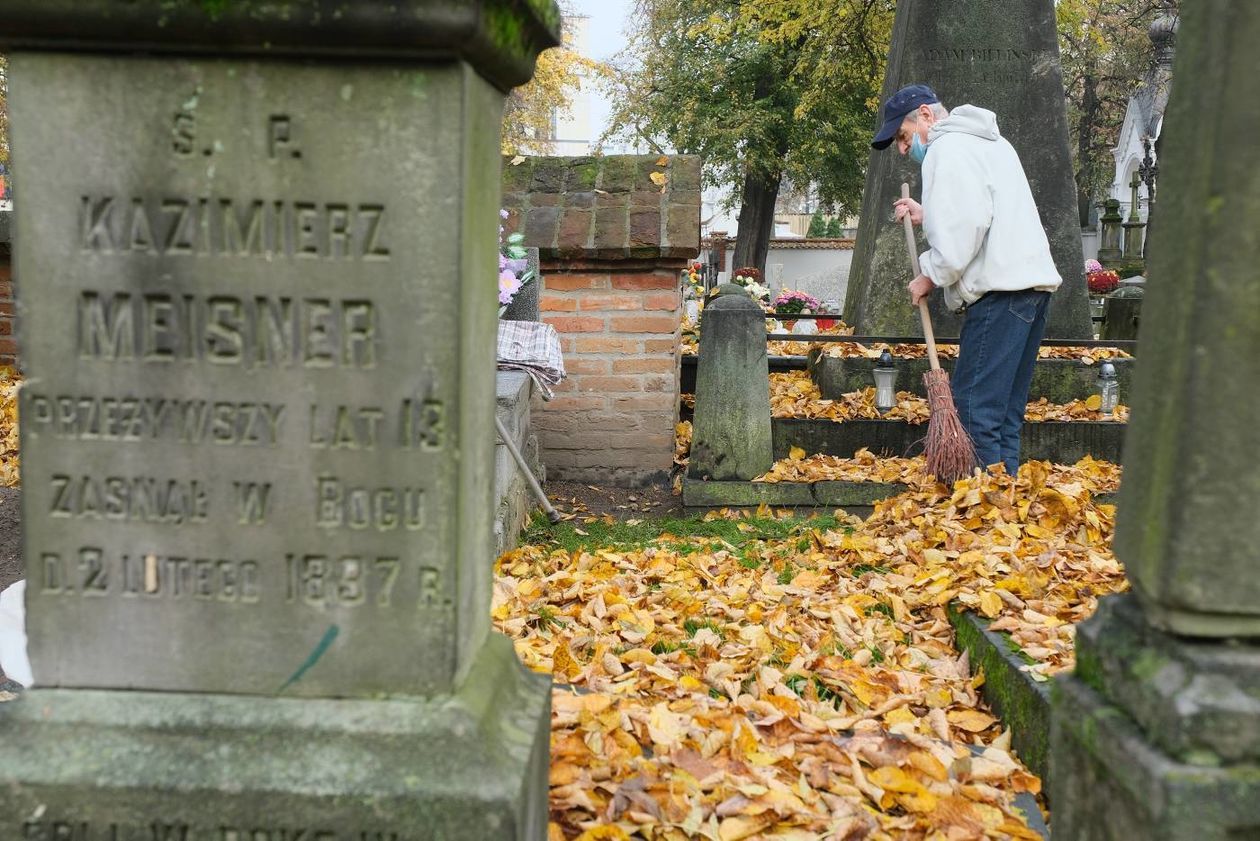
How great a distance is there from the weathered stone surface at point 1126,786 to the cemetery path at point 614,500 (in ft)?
13.4

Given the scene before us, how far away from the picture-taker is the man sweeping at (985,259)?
15.8 ft

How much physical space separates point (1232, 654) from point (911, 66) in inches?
248

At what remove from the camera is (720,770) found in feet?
7.88

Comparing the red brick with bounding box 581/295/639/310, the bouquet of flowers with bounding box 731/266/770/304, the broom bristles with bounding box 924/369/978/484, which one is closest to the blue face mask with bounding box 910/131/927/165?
the broom bristles with bounding box 924/369/978/484

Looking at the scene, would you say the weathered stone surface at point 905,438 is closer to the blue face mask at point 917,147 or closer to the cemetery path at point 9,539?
the blue face mask at point 917,147

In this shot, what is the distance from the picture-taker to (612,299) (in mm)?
→ 6363

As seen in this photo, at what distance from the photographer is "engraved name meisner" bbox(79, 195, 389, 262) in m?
1.65

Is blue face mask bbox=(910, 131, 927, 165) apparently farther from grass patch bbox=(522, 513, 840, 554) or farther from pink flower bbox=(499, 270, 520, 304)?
pink flower bbox=(499, 270, 520, 304)

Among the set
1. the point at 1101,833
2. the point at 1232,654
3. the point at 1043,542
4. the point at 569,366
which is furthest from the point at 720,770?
the point at 569,366

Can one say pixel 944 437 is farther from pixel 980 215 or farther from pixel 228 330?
pixel 228 330

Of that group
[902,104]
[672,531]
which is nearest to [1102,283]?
[902,104]

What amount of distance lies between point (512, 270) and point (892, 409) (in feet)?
8.22

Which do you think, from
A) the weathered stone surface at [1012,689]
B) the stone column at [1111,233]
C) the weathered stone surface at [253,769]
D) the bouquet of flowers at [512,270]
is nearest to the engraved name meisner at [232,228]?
the weathered stone surface at [253,769]

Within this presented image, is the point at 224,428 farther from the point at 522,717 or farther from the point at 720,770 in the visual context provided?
the point at 720,770
